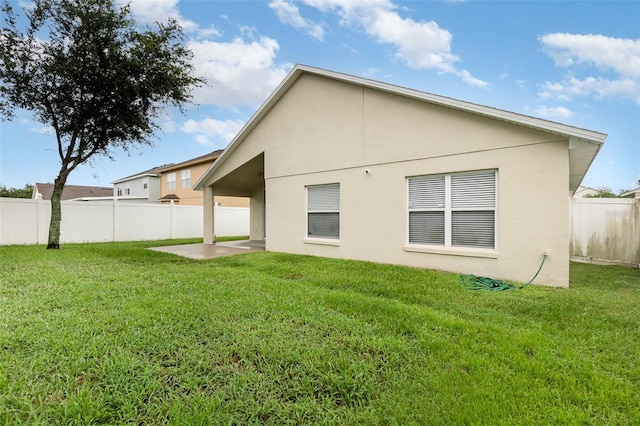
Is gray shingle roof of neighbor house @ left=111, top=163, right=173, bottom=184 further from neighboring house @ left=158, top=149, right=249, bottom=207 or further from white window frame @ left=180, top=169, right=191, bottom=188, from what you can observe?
white window frame @ left=180, top=169, right=191, bottom=188

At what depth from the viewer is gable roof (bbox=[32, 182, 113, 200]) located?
37.1 meters

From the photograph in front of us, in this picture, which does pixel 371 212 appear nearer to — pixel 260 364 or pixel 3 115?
pixel 260 364

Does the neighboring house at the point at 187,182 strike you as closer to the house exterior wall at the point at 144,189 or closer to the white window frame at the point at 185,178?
the white window frame at the point at 185,178

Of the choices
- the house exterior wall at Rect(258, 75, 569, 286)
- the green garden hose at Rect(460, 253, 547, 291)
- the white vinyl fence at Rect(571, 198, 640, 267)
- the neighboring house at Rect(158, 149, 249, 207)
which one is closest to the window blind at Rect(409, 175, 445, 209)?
the house exterior wall at Rect(258, 75, 569, 286)

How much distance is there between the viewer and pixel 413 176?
804cm

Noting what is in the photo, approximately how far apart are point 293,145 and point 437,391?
928cm

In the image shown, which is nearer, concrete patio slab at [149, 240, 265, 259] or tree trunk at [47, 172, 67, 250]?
concrete patio slab at [149, 240, 265, 259]

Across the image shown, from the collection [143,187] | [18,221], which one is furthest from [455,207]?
[143,187]

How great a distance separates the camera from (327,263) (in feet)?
27.8

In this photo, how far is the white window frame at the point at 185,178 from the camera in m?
30.4

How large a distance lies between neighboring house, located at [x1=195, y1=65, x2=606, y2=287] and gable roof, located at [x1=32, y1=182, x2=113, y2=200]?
3879 centimetres

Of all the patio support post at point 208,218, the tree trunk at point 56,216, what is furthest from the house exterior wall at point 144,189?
the tree trunk at point 56,216

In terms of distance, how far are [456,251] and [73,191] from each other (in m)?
48.5

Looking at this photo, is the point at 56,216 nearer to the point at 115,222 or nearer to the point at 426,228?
the point at 115,222
